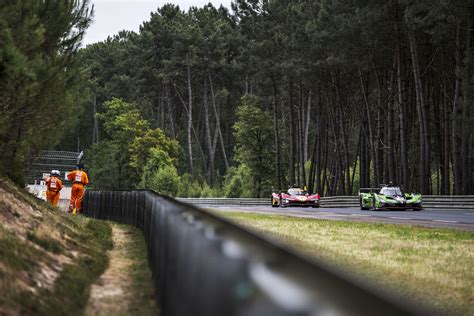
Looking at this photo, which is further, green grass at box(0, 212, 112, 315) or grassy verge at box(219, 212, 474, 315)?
grassy verge at box(219, 212, 474, 315)

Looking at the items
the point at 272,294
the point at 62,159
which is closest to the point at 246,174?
the point at 62,159

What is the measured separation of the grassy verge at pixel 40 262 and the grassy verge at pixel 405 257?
2.02 metres

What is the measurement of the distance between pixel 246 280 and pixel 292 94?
2699 inches

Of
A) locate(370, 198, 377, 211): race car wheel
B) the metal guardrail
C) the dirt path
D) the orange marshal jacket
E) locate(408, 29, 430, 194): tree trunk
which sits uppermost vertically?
locate(408, 29, 430, 194): tree trunk

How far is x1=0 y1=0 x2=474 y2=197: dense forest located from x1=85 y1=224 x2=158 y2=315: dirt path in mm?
3149

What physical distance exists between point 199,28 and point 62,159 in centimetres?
2279

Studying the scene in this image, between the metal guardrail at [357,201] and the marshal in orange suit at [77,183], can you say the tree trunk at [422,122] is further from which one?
the marshal in orange suit at [77,183]

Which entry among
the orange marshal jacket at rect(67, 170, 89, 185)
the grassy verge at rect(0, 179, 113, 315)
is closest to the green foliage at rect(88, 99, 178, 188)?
the orange marshal jacket at rect(67, 170, 89, 185)

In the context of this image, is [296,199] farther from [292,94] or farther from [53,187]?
[292,94]

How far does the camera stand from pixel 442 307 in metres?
7.28

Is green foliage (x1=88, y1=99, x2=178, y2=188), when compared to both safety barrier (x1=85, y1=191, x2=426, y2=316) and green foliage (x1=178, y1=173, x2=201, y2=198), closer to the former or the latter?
green foliage (x1=178, y1=173, x2=201, y2=198)

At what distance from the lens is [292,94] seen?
7050cm

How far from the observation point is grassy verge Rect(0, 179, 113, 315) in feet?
20.2

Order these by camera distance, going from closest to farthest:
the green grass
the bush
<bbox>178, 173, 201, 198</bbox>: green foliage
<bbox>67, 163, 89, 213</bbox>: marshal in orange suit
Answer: the green grass → <bbox>67, 163, 89, 213</bbox>: marshal in orange suit → <bbox>178, 173, 201, 198</bbox>: green foliage → the bush
